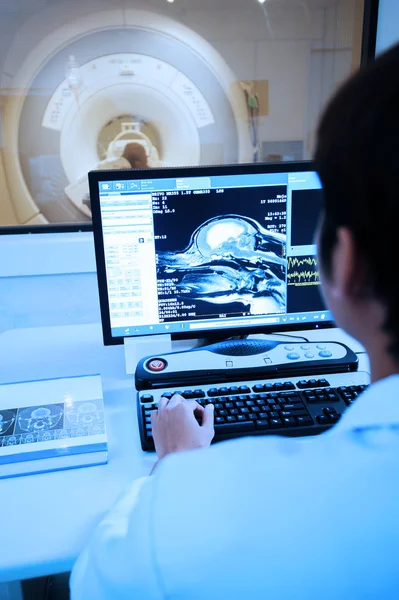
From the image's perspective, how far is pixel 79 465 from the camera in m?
0.75

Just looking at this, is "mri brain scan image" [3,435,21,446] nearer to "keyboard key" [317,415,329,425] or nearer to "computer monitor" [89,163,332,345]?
"computer monitor" [89,163,332,345]

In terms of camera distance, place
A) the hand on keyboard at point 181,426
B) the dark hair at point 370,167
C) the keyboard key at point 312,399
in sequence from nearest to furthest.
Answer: the dark hair at point 370,167 < the hand on keyboard at point 181,426 < the keyboard key at point 312,399

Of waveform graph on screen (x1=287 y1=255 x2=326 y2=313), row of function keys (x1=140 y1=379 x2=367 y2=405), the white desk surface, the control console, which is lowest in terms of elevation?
the white desk surface

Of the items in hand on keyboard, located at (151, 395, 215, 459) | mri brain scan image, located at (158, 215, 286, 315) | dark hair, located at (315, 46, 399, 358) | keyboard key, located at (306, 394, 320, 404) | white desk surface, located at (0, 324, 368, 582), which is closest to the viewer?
dark hair, located at (315, 46, 399, 358)

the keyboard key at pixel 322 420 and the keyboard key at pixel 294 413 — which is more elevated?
the keyboard key at pixel 294 413

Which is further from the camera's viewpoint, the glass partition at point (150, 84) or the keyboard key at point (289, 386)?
the glass partition at point (150, 84)

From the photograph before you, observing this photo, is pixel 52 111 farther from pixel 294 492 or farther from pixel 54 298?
pixel 294 492

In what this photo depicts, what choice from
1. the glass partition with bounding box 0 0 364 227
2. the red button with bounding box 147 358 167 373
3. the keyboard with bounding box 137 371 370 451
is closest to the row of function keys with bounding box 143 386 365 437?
the keyboard with bounding box 137 371 370 451

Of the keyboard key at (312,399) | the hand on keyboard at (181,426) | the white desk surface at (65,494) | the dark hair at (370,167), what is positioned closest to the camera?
the dark hair at (370,167)

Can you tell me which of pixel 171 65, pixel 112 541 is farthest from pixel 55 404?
pixel 171 65

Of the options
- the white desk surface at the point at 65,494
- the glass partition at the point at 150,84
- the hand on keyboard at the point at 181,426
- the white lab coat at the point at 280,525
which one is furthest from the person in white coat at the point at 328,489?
the glass partition at the point at 150,84

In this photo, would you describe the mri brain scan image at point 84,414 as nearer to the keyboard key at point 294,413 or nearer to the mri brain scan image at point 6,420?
the mri brain scan image at point 6,420

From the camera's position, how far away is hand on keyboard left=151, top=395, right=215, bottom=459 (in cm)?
73

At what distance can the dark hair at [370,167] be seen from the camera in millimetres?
337
